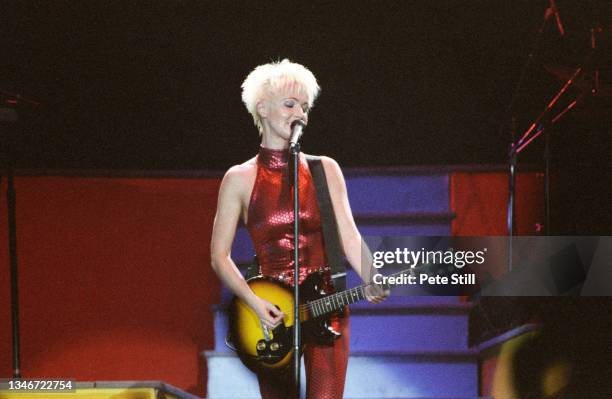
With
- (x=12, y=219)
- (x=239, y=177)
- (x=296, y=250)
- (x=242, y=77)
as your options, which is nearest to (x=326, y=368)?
(x=296, y=250)

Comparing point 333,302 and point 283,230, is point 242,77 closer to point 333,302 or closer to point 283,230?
point 283,230

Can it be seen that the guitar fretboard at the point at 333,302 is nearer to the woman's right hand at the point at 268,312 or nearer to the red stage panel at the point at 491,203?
the woman's right hand at the point at 268,312

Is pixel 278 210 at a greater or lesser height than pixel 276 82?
lesser

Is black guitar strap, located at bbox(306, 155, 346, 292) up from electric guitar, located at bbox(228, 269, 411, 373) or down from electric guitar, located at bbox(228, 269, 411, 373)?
up

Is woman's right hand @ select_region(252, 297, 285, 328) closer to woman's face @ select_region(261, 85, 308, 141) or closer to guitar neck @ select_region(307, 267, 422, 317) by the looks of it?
guitar neck @ select_region(307, 267, 422, 317)

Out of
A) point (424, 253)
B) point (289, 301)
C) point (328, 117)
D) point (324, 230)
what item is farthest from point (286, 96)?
point (328, 117)

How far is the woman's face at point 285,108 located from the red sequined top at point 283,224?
123 millimetres

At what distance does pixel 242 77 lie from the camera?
4.40 metres

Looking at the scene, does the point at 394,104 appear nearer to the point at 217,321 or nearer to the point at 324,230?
the point at 217,321

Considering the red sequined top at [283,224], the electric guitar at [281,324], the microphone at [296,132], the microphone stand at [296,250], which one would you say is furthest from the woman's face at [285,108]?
the electric guitar at [281,324]

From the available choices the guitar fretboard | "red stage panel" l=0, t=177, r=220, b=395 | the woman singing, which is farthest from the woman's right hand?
"red stage panel" l=0, t=177, r=220, b=395

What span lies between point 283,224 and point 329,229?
5.9 inches

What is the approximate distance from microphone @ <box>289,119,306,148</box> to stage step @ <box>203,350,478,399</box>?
1.44 metres

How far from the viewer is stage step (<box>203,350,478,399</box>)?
340 centimetres
